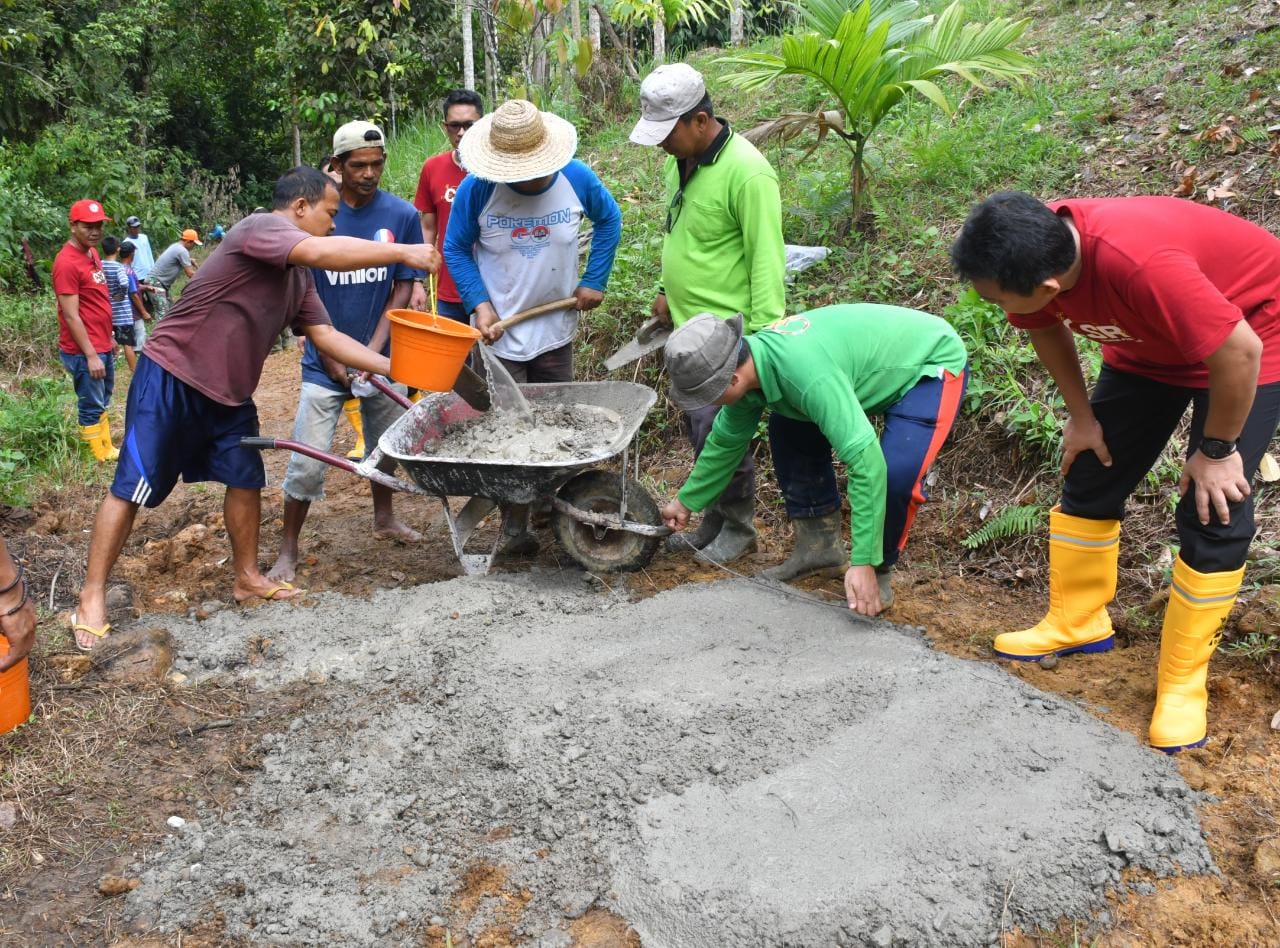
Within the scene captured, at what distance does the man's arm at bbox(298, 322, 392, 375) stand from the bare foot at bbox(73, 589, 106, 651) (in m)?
1.24

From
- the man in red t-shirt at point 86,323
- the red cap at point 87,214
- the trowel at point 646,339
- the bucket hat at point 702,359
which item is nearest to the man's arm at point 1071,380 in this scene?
the bucket hat at point 702,359

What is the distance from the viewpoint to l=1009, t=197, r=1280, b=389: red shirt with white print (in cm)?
236

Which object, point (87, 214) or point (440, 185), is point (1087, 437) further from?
point (87, 214)

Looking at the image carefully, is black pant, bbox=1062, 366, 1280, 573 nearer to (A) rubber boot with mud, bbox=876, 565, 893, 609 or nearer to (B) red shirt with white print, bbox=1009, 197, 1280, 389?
(B) red shirt with white print, bbox=1009, 197, 1280, 389

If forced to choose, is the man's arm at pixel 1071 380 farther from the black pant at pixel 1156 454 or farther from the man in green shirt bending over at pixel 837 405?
the man in green shirt bending over at pixel 837 405

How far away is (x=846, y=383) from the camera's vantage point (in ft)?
9.98

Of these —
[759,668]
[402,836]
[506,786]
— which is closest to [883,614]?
[759,668]

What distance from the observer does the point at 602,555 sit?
163 inches

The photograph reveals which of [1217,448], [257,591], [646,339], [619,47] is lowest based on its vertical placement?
[257,591]

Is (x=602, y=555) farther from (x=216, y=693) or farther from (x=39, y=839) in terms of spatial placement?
(x=39, y=839)

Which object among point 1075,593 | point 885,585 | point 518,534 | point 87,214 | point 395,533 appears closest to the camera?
point 1075,593

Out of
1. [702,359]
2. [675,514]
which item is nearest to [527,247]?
[675,514]

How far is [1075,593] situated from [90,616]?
11.4ft

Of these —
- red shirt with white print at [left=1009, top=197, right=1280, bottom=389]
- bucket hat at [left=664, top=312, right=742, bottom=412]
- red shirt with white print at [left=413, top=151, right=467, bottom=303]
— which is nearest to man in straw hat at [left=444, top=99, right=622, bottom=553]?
red shirt with white print at [left=413, top=151, right=467, bottom=303]
